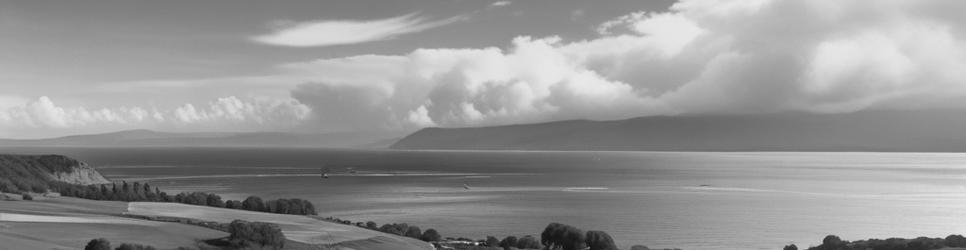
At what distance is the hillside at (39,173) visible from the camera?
356 ft

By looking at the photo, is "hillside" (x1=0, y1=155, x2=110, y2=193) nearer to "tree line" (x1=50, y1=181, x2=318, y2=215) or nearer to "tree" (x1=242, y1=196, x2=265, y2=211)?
"tree line" (x1=50, y1=181, x2=318, y2=215)

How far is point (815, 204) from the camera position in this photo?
442 ft

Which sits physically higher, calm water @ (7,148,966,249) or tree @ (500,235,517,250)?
calm water @ (7,148,966,249)

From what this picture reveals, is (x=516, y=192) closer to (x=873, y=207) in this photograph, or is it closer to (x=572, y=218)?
(x=572, y=218)

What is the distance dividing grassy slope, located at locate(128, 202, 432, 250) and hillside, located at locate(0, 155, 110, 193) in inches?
961

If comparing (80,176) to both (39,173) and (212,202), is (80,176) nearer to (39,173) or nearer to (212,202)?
(39,173)

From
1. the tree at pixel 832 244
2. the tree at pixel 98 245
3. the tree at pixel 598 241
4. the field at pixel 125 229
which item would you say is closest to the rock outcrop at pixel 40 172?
the field at pixel 125 229

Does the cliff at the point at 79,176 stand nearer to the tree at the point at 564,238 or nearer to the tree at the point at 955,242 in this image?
the tree at the point at 564,238

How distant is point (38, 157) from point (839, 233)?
5200 inches

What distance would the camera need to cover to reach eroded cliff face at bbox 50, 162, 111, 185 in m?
142

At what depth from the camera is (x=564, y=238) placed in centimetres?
7100

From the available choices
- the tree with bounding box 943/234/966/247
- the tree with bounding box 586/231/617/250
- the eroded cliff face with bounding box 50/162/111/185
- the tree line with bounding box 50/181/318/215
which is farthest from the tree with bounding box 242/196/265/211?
the tree with bounding box 943/234/966/247

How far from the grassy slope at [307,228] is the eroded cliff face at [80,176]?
56775mm

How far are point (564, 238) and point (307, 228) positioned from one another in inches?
875
